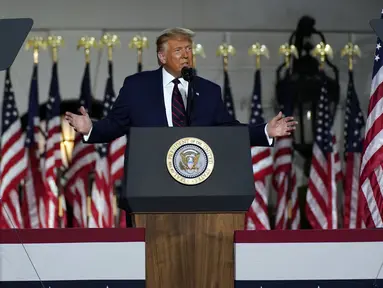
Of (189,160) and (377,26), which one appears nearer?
(189,160)

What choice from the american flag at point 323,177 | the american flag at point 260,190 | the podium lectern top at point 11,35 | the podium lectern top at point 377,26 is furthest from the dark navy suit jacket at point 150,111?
the american flag at point 323,177

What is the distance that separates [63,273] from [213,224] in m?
0.62

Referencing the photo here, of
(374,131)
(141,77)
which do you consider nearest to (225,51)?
(374,131)

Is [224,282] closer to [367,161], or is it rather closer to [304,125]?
[367,161]

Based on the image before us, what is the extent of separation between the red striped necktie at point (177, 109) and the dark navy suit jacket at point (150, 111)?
0.15 feet

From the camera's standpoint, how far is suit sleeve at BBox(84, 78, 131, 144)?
4020 mm

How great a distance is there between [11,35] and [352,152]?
5.42m

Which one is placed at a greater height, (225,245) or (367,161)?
(367,161)

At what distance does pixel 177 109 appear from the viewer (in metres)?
4.05

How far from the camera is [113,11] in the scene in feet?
30.6

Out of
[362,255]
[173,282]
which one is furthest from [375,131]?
[173,282]

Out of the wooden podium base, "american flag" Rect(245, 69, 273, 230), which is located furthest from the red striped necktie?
"american flag" Rect(245, 69, 273, 230)

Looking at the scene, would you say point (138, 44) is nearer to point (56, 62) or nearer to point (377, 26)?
point (56, 62)

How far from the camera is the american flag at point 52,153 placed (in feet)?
27.5
